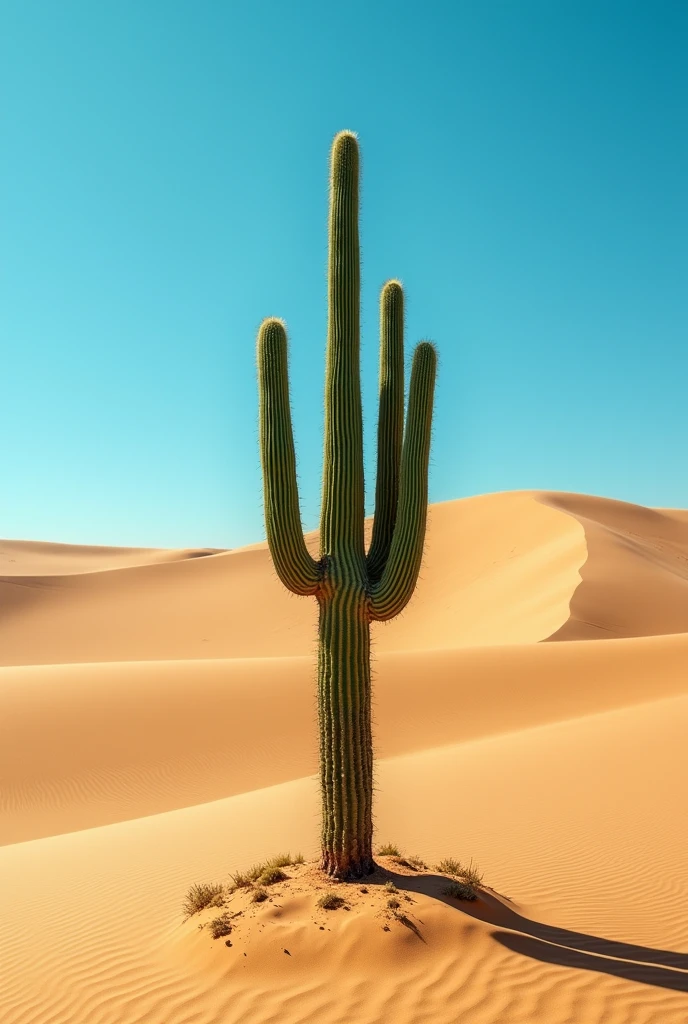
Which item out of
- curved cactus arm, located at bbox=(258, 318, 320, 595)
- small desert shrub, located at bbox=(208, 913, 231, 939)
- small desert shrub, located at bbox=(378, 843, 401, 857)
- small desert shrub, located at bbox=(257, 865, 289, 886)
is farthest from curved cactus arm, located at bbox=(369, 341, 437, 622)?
small desert shrub, located at bbox=(208, 913, 231, 939)

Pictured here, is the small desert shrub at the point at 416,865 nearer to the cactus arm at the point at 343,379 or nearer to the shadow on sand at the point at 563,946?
the shadow on sand at the point at 563,946

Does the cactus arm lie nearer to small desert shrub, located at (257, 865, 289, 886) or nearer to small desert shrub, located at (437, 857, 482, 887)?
small desert shrub, located at (257, 865, 289, 886)

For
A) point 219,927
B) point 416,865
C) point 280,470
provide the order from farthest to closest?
point 416,865, point 280,470, point 219,927

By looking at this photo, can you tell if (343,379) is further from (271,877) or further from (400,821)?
(400,821)

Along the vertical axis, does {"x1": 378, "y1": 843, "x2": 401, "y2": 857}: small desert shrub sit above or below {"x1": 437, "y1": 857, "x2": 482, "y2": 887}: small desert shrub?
above

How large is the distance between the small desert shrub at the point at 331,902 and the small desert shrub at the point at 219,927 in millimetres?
789

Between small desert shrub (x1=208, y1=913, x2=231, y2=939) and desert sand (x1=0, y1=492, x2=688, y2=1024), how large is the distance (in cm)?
13

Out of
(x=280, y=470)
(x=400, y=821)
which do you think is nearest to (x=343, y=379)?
(x=280, y=470)

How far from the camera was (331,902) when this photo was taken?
21.5 feet

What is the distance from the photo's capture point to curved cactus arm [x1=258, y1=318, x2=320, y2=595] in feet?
24.3

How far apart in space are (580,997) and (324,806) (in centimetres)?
273

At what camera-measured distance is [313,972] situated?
5.82 meters

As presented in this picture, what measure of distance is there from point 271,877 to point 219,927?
3.21 ft

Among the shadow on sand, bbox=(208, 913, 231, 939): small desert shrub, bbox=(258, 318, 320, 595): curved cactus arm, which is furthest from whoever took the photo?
bbox=(258, 318, 320, 595): curved cactus arm
